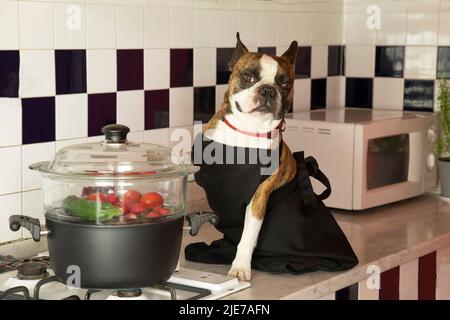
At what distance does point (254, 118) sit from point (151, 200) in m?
0.36

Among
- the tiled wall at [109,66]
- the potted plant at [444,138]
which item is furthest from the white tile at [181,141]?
the potted plant at [444,138]

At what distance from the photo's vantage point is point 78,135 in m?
2.09

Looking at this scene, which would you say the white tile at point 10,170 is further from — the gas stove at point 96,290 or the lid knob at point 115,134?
the lid knob at point 115,134

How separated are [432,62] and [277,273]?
1.21 m

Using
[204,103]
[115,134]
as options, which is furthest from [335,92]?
[115,134]

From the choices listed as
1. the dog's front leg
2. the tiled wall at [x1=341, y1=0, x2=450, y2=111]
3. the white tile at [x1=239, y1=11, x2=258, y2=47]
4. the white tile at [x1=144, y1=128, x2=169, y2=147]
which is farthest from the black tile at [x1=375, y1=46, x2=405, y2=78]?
the dog's front leg

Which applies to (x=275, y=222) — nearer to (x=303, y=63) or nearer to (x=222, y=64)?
(x=222, y=64)

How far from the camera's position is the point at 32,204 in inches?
78.9

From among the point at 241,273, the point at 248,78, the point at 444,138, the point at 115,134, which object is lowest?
the point at 241,273

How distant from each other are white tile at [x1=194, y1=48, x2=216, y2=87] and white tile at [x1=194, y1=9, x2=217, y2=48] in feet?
0.06

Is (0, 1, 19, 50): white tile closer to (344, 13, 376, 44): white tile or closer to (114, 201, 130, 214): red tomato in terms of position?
(114, 201, 130, 214): red tomato

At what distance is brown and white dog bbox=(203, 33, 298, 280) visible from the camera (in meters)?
1.86

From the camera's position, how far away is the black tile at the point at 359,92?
2967mm

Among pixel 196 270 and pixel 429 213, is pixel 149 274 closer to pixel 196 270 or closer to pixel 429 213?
pixel 196 270
